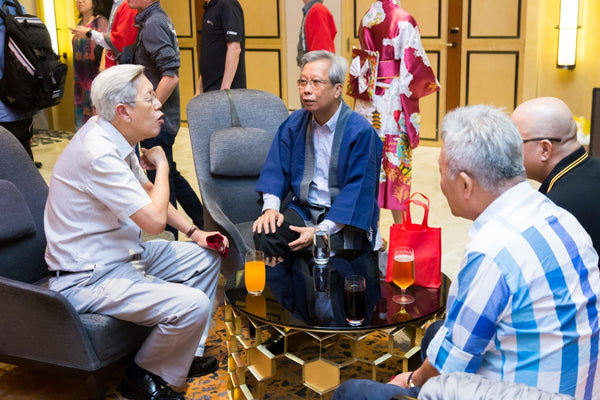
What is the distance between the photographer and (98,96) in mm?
2455

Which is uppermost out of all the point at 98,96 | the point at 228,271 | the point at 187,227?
the point at 98,96

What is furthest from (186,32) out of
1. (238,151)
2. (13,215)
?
(13,215)

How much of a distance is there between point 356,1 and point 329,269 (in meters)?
4.53

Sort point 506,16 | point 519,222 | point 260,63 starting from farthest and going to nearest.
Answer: point 260,63, point 506,16, point 519,222

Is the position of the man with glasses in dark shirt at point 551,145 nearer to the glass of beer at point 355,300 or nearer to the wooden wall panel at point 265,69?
the glass of beer at point 355,300

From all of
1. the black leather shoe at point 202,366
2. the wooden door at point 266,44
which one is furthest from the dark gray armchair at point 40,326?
the wooden door at point 266,44

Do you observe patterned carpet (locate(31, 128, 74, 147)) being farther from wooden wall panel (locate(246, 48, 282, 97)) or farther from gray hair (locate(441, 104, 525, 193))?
gray hair (locate(441, 104, 525, 193))

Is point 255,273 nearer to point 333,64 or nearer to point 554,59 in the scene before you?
point 333,64

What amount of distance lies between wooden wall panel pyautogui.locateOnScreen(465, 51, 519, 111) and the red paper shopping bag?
13.5ft

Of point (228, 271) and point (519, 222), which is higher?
point (519, 222)

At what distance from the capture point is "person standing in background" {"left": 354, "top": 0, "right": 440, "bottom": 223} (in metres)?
3.93

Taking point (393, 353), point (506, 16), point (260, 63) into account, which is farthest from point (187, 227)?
point (260, 63)

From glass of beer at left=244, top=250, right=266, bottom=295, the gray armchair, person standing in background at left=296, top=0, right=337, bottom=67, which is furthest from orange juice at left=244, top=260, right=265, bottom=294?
person standing in background at left=296, top=0, right=337, bottom=67

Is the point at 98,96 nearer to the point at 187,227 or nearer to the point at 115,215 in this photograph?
the point at 115,215
